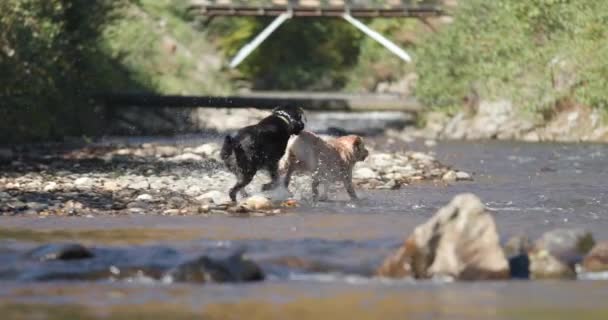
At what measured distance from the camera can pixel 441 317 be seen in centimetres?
948

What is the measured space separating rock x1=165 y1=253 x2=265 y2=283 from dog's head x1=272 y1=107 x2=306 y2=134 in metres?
6.62

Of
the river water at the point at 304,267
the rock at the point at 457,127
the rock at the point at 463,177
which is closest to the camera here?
the river water at the point at 304,267

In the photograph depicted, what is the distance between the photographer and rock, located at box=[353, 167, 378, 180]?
885 inches

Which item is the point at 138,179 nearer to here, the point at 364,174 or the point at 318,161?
the point at 364,174

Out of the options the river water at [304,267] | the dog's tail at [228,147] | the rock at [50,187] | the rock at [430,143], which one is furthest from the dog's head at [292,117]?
the rock at [430,143]

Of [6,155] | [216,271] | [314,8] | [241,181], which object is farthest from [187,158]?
[314,8]

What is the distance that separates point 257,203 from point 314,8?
4296 cm

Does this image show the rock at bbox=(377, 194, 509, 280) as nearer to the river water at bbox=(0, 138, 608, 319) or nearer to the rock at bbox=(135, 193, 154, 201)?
the river water at bbox=(0, 138, 608, 319)

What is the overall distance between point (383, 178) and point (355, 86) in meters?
47.9

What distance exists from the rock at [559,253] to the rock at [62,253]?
3.74 metres

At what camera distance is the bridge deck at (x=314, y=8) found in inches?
2295

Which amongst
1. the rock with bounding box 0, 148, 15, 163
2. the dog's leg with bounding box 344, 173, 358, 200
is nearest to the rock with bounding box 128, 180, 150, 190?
the dog's leg with bounding box 344, 173, 358, 200

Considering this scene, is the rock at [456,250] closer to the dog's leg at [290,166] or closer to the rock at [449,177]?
the dog's leg at [290,166]

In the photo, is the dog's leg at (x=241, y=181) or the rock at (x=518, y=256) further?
the dog's leg at (x=241, y=181)
